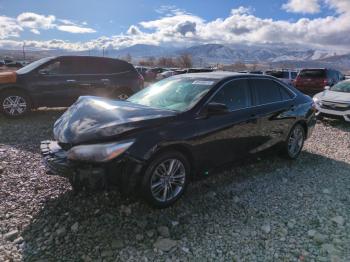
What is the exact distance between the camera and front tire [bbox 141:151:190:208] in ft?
11.3

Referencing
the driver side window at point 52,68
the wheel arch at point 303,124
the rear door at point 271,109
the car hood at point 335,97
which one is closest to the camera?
the rear door at point 271,109

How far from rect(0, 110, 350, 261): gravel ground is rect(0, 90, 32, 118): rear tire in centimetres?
354

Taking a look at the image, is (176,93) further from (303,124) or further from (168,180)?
(303,124)

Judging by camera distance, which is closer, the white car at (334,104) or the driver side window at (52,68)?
the driver side window at (52,68)

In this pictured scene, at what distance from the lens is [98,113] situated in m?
3.74

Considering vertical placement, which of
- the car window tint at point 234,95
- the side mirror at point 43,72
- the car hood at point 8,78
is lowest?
the car window tint at point 234,95

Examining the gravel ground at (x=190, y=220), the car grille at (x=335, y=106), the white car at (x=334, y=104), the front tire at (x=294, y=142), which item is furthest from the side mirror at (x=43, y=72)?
the car grille at (x=335, y=106)

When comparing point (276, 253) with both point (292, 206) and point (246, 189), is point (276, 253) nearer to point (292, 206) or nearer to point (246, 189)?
point (292, 206)

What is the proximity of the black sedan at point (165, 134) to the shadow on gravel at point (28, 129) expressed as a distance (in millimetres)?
2576

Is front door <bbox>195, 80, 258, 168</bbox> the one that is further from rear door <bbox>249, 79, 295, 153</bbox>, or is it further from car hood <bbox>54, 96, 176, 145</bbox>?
car hood <bbox>54, 96, 176, 145</bbox>

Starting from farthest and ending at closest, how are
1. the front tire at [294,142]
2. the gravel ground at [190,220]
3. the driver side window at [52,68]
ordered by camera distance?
the driver side window at [52,68] → the front tire at [294,142] → the gravel ground at [190,220]

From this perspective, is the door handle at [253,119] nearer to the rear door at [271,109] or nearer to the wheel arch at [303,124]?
the rear door at [271,109]

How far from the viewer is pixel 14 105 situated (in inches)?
322

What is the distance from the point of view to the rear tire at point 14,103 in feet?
26.6
